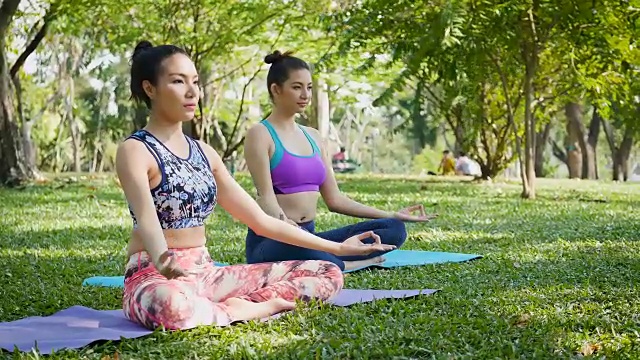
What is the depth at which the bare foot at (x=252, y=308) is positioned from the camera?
3.59 m

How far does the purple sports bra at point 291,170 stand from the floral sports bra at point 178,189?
1.29 m

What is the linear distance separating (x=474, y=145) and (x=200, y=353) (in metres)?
14.2

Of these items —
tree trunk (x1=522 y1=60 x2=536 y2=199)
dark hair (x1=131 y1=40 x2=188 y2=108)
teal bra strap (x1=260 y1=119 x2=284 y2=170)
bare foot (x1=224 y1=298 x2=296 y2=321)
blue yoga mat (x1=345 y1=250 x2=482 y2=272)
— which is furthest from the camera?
tree trunk (x1=522 y1=60 x2=536 y2=199)

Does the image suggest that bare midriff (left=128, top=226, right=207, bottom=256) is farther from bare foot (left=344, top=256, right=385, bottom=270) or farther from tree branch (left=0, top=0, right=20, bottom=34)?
tree branch (left=0, top=0, right=20, bottom=34)

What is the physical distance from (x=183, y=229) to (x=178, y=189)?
6.7 inches

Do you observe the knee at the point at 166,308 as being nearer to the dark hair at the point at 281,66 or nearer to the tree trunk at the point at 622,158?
the dark hair at the point at 281,66

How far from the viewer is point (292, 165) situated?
5082mm

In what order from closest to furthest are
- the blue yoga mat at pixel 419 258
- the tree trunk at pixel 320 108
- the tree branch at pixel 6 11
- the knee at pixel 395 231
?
the knee at pixel 395 231, the blue yoga mat at pixel 419 258, the tree branch at pixel 6 11, the tree trunk at pixel 320 108

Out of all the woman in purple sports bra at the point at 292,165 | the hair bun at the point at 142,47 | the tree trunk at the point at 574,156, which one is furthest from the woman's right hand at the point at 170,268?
the tree trunk at the point at 574,156

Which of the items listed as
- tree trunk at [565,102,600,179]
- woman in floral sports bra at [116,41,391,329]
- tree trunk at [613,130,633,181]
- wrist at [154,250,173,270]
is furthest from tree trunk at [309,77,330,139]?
wrist at [154,250,173,270]

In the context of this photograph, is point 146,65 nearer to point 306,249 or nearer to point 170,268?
point 170,268

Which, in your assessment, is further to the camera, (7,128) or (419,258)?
(7,128)

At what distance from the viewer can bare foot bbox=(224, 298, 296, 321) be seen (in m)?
3.59

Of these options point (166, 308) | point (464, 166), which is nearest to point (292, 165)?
point (166, 308)
